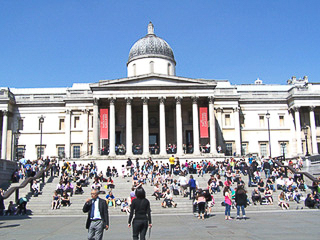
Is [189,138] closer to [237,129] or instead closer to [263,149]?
[237,129]

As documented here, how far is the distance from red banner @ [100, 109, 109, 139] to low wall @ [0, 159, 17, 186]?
11.5 metres

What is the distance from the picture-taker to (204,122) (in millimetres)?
41469

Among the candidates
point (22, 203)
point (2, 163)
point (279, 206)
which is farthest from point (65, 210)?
point (279, 206)

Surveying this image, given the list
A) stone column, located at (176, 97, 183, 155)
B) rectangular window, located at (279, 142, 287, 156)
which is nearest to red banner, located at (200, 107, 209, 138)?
stone column, located at (176, 97, 183, 155)

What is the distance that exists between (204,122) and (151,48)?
48.1ft

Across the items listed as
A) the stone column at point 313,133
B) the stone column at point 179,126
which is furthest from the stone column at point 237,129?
the stone column at point 313,133

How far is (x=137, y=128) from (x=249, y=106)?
16.2 metres

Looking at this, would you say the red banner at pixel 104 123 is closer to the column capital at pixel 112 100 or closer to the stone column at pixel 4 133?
the column capital at pixel 112 100

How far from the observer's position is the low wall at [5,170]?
2869cm

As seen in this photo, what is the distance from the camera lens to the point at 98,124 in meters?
42.5

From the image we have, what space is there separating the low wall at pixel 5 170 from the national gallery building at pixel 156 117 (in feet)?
37.8

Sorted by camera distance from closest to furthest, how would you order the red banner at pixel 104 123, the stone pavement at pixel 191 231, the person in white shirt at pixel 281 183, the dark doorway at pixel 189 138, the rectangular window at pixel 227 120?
the stone pavement at pixel 191 231 < the person in white shirt at pixel 281 183 < the red banner at pixel 104 123 < the dark doorway at pixel 189 138 < the rectangular window at pixel 227 120

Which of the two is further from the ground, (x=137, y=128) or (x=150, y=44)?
(x=150, y=44)

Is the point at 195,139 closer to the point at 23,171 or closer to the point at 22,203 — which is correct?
the point at 23,171
